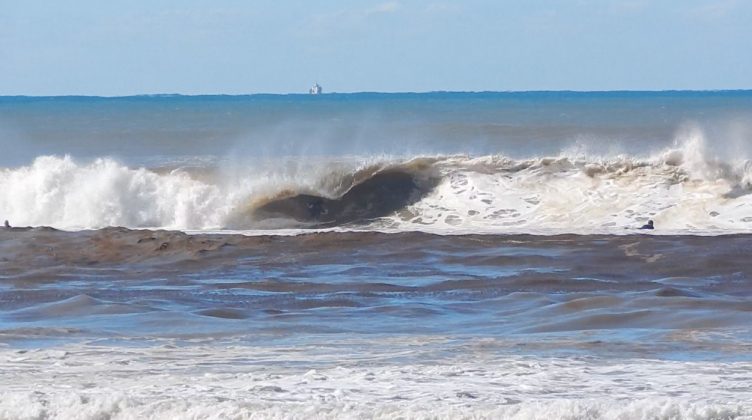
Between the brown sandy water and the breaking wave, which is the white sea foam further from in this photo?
the breaking wave

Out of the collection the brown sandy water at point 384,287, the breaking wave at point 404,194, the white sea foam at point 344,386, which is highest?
the breaking wave at point 404,194

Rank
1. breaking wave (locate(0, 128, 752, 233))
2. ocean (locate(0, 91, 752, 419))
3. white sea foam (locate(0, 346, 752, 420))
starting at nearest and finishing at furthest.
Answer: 1. white sea foam (locate(0, 346, 752, 420))
2. ocean (locate(0, 91, 752, 419))
3. breaking wave (locate(0, 128, 752, 233))

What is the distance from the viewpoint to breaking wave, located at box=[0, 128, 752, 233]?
25469 millimetres

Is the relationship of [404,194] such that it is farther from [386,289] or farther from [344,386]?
[344,386]

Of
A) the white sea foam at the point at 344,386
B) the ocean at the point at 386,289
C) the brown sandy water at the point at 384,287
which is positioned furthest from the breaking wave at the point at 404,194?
the white sea foam at the point at 344,386

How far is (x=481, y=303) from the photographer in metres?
13.3

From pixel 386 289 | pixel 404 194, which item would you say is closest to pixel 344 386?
pixel 386 289

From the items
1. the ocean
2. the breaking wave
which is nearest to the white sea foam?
the ocean

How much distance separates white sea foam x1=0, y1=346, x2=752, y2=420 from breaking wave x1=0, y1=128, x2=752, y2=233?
14.8 metres

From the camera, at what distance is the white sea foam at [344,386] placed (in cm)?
789

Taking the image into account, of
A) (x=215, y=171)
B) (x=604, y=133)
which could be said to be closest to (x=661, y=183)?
(x=215, y=171)

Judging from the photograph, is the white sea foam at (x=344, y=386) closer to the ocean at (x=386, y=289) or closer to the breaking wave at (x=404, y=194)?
the ocean at (x=386, y=289)

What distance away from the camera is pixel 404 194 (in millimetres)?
28016

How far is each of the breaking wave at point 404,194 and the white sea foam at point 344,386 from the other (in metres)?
14.8
